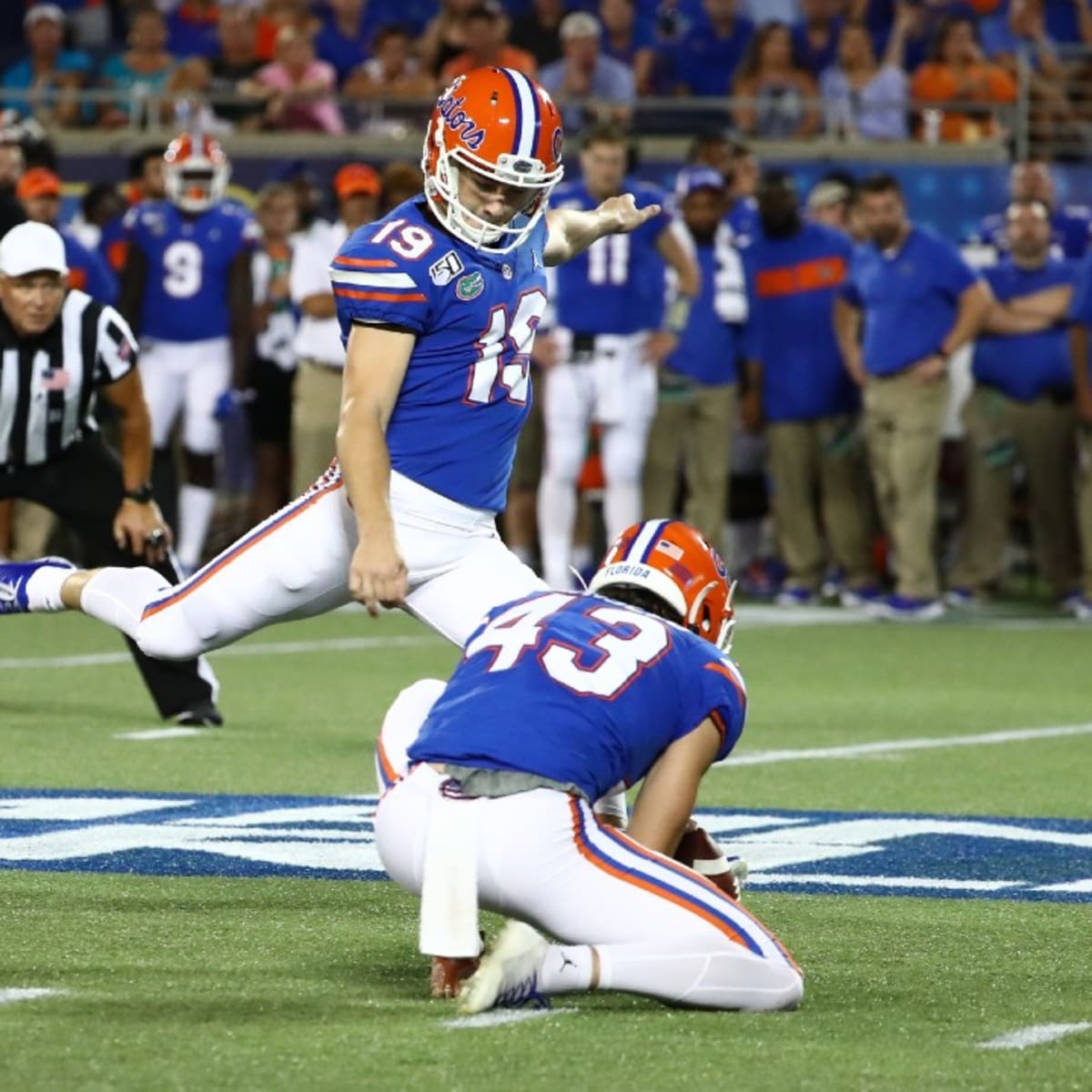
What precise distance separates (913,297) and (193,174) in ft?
11.9

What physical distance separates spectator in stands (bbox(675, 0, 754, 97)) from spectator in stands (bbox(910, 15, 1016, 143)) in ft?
4.06

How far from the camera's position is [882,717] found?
349 inches

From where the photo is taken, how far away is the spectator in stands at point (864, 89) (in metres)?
15.6

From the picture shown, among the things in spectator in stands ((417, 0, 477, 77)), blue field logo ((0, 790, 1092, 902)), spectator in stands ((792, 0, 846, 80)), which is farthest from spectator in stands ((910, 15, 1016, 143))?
blue field logo ((0, 790, 1092, 902))

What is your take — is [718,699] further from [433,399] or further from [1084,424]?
[1084,424]

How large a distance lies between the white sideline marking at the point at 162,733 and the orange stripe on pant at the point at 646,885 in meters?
4.07

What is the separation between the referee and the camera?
773 centimetres

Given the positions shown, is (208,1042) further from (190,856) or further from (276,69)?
(276,69)

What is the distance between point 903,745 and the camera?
8117 millimetres

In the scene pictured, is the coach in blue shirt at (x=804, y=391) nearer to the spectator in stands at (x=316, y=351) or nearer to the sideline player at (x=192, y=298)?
the spectator in stands at (x=316, y=351)

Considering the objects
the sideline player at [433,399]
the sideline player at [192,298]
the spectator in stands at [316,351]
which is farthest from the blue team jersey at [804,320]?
the sideline player at [433,399]

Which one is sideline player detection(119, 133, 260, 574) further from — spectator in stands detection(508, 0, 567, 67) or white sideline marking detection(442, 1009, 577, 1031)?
white sideline marking detection(442, 1009, 577, 1031)

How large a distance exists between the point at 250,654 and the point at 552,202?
285 cm

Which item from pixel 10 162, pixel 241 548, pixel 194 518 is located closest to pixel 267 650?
pixel 194 518
